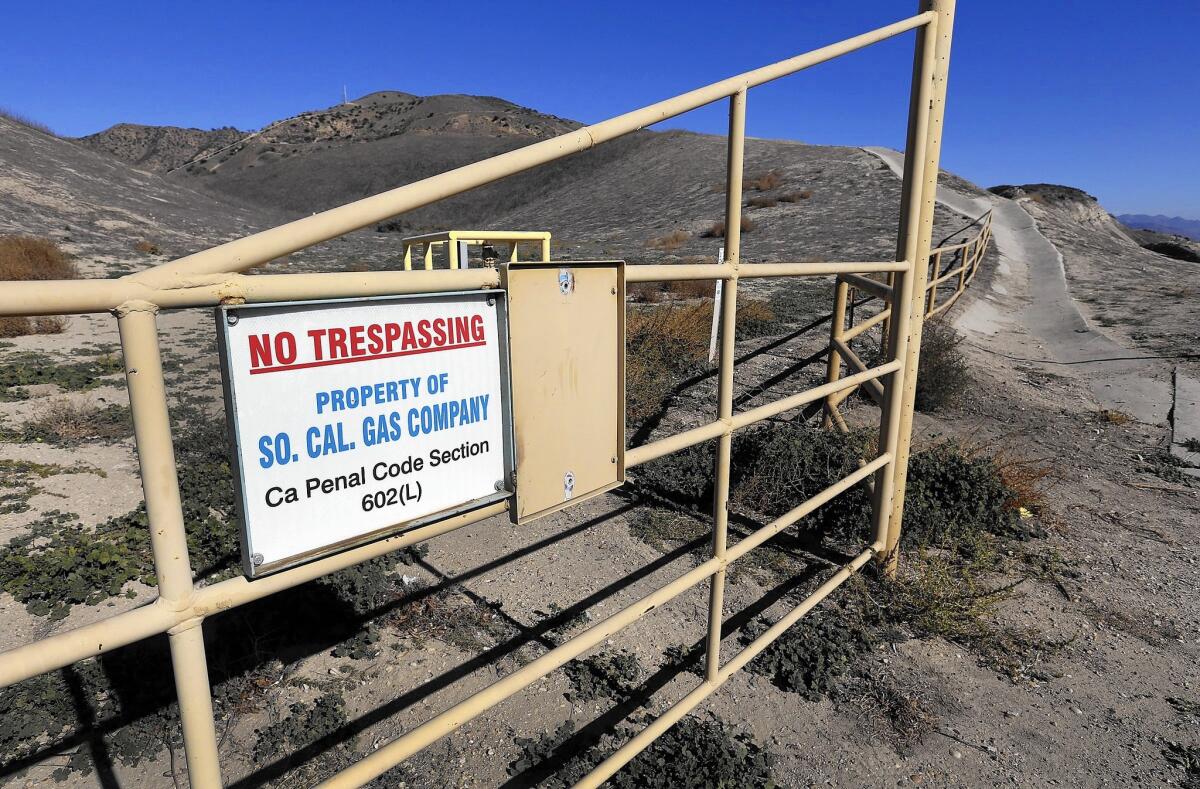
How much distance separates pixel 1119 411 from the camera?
21.7 feet

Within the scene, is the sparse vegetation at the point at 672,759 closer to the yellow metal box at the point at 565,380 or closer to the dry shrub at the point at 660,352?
the yellow metal box at the point at 565,380

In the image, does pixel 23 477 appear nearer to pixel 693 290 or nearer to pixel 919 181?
pixel 919 181

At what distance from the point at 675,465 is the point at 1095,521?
2.81m

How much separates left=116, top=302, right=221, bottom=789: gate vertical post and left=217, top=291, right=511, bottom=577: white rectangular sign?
10 cm

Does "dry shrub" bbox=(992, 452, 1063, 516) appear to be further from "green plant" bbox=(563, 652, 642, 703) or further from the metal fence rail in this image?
"green plant" bbox=(563, 652, 642, 703)

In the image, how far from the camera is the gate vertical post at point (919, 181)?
2.76 metres

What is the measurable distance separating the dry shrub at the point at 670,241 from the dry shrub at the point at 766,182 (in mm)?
8283

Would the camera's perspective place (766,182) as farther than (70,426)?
Yes

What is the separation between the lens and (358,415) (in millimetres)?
1265

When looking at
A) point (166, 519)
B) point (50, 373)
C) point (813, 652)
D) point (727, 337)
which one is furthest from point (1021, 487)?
point (50, 373)

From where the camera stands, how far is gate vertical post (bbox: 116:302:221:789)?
3.22 ft

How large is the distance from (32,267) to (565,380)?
1395cm

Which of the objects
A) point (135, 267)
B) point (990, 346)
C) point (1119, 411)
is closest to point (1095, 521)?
point (1119, 411)

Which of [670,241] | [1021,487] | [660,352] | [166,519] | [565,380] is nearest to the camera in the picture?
[166,519]
